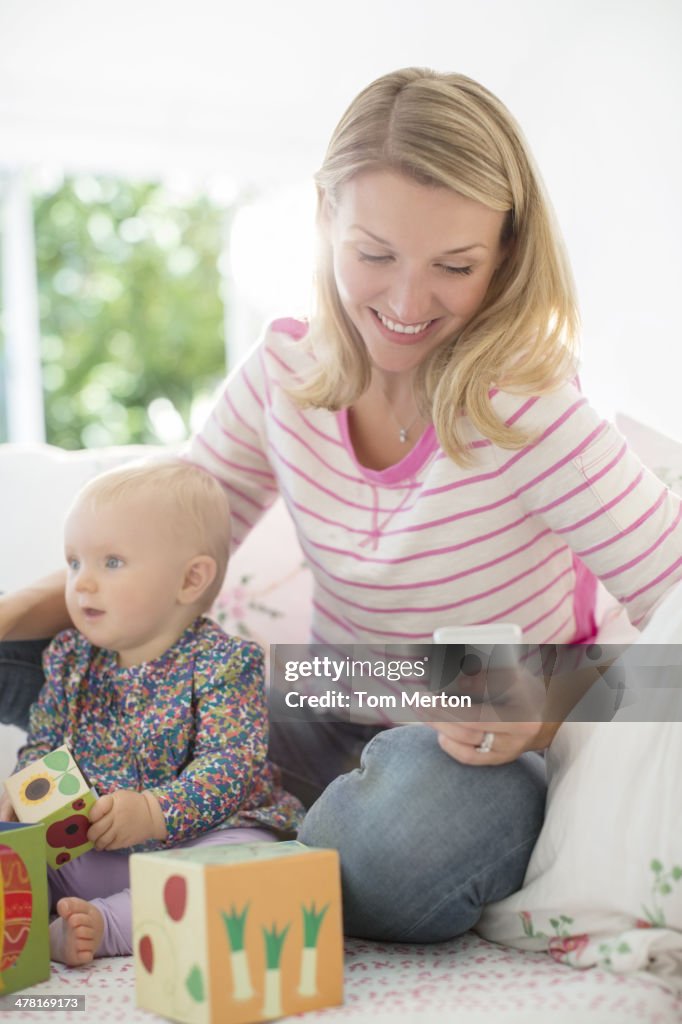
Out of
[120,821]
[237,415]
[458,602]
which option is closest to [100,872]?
[120,821]

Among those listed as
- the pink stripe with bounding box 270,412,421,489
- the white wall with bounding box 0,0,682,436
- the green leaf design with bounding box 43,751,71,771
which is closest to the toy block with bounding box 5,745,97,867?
the green leaf design with bounding box 43,751,71,771

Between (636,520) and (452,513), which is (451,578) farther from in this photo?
(636,520)

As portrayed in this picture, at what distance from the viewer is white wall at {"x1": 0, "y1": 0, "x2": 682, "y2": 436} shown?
5.51ft

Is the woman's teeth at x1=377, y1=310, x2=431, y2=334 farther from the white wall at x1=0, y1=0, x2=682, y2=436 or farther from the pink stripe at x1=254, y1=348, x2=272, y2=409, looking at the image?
the white wall at x1=0, y1=0, x2=682, y2=436

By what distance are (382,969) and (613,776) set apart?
25 centimetres

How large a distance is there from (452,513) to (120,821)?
18.3 inches

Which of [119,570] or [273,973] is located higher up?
[119,570]

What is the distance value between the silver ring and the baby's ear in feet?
1.35

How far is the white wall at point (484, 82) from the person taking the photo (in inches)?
66.2

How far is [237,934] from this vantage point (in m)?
0.79

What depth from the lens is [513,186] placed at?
3.59ft

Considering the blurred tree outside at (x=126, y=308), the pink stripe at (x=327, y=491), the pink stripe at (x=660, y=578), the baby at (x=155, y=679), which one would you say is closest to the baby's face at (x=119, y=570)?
the baby at (x=155, y=679)

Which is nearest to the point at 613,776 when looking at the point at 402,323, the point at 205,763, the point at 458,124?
the point at 205,763

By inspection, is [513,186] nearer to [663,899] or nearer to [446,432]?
[446,432]
